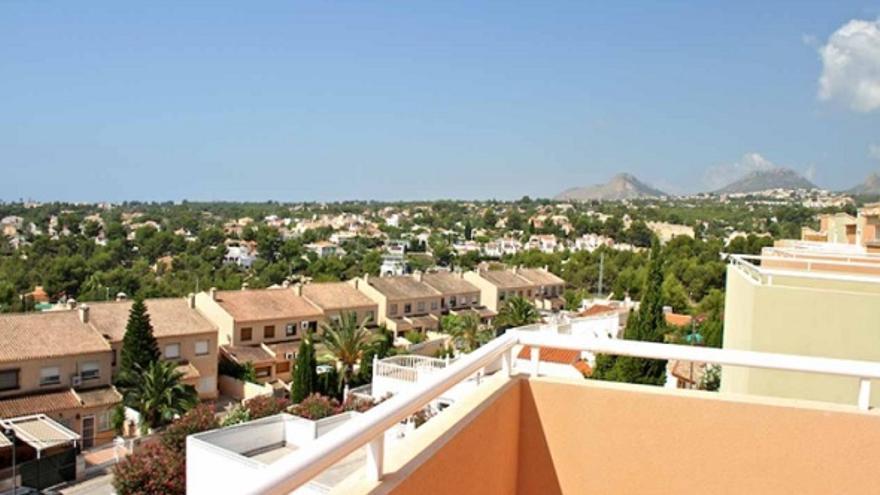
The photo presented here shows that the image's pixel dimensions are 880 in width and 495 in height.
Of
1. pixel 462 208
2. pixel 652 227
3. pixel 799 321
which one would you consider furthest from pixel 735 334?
pixel 462 208

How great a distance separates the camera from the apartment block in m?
53.3

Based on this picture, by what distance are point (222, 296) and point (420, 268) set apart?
44.0 meters

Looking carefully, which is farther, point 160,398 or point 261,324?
point 261,324

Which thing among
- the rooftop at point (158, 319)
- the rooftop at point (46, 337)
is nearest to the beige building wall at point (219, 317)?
the rooftop at point (158, 319)

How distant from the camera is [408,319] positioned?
4656 cm

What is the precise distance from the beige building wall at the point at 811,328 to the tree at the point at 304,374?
68.0 feet

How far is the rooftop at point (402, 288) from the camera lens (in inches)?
1804

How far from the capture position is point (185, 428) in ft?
54.7

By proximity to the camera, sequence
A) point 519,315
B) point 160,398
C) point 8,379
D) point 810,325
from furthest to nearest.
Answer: point 519,315 → point 8,379 → point 160,398 → point 810,325

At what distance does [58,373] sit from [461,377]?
92.6 feet

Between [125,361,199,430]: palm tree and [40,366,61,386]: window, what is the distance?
127 inches

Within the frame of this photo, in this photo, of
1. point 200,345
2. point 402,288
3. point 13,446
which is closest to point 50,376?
point 200,345

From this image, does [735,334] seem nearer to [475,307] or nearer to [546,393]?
[546,393]

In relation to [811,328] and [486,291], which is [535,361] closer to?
[811,328]
